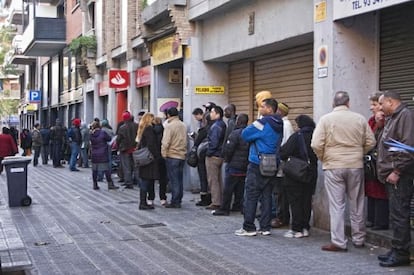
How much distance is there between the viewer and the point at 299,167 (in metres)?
8.53

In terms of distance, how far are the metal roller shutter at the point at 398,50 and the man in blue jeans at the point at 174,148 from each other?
13.1 ft

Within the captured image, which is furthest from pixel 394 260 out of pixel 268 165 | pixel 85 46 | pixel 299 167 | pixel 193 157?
pixel 85 46

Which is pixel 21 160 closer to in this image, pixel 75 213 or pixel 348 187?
pixel 75 213

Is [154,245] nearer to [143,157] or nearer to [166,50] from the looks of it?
[143,157]

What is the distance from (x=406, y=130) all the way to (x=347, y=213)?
243cm

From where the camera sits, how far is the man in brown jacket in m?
6.88

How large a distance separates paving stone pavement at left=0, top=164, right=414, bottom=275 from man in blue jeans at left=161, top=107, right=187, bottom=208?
1.78 ft

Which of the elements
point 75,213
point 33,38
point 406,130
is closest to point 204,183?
point 75,213

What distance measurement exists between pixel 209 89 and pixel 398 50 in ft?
23.0

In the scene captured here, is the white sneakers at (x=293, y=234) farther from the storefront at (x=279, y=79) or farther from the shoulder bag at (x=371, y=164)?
the storefront at (x=279, y=79)

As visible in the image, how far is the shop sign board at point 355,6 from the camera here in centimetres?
814

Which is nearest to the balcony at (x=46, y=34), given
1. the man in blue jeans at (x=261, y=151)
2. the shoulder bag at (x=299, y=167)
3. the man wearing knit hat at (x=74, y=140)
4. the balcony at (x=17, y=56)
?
the balcony at (x=17, y=56)

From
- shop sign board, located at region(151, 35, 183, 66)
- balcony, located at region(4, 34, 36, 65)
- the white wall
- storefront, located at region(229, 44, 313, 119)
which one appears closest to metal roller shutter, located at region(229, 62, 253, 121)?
storefront, located at region(229, 44, 313, 119)

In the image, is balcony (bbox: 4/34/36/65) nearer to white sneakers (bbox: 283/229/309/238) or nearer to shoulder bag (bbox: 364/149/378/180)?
white sneakers (bbox: 283/229/309/238)
